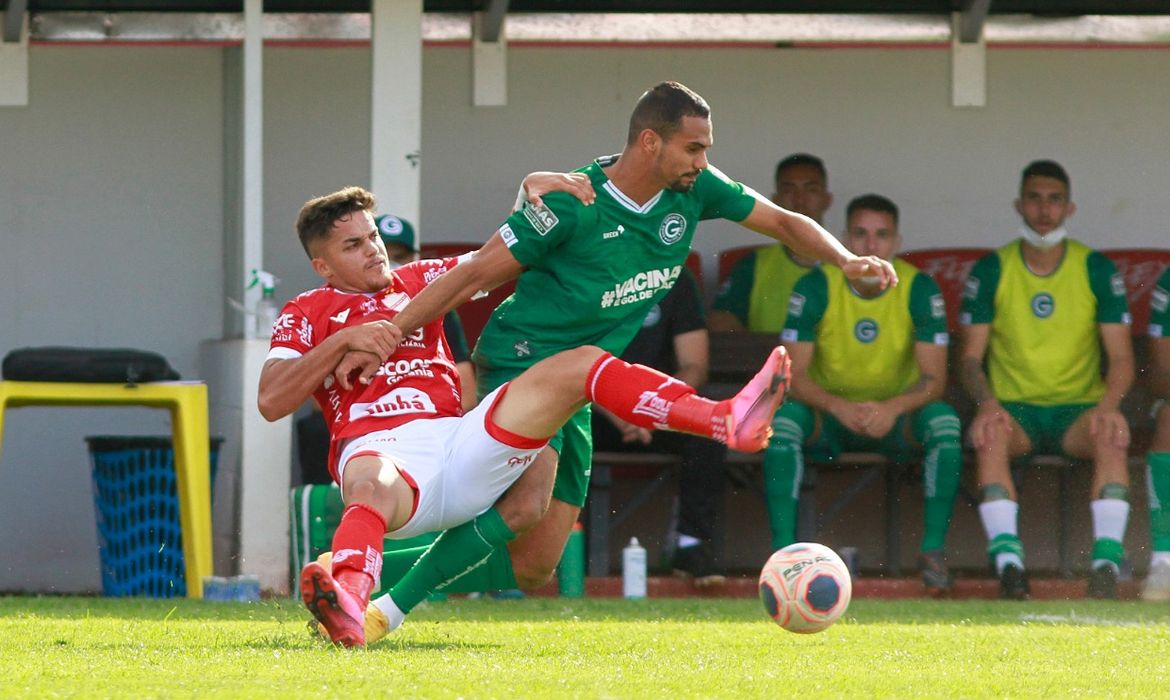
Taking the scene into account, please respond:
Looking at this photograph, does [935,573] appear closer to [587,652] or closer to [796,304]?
[796,304]

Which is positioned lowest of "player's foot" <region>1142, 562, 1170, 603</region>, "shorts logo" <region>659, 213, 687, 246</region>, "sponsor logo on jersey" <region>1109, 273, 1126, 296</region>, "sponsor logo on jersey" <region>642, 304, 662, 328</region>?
"player's foot" <region>1142, 562, 1170, 603</region>

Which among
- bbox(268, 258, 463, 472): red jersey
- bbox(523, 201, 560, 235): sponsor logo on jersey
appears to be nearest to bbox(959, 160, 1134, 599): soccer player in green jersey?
bbox(268, 258, 463, 472): red jersey

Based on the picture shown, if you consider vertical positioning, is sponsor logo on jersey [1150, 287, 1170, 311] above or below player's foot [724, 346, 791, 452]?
above

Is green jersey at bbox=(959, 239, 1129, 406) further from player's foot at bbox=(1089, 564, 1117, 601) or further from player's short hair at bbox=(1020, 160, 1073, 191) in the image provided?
player's foot at bbox=(1089, 564, 1117, 601)

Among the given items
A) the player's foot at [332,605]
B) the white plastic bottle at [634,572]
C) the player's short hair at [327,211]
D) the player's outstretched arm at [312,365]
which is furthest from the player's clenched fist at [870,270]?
the white plastic bottle at [634,572]

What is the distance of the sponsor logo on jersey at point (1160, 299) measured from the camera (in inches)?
369

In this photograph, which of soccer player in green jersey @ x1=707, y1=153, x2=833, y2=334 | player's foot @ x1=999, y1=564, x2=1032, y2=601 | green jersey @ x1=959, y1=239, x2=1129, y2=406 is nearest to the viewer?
player's foot @ x1=999, y1=564, x2=1032, y2=601

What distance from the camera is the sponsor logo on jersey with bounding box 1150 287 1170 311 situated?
9367 mm

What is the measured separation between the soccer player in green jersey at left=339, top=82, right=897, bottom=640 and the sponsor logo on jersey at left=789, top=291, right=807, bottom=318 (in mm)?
3002

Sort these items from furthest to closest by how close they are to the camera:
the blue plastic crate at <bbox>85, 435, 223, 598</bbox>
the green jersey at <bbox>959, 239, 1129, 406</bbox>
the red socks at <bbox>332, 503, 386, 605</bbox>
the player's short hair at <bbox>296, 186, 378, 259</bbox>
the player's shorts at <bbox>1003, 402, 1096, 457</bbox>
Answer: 1. the green jersey at <bbox>959, 239, 1129, 406</bbox>
2. the player's shorts at <bbox>1003, 402, 1096, 457</bbox>
3. the blue plastic crate at <bbox>85, 435, 223, 598</bbox>
4. the player's short hair at <bbox>296, 186, 378, 259</bbox>
5. the red socks at <bbox>332, 503, 386, 605</bbox>

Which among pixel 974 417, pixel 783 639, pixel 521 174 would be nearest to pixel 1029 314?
pixel 974 417

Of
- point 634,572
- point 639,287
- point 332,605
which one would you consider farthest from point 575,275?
point 634,572

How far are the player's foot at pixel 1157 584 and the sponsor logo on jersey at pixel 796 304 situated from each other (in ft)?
6.41

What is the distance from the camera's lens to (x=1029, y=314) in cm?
952
